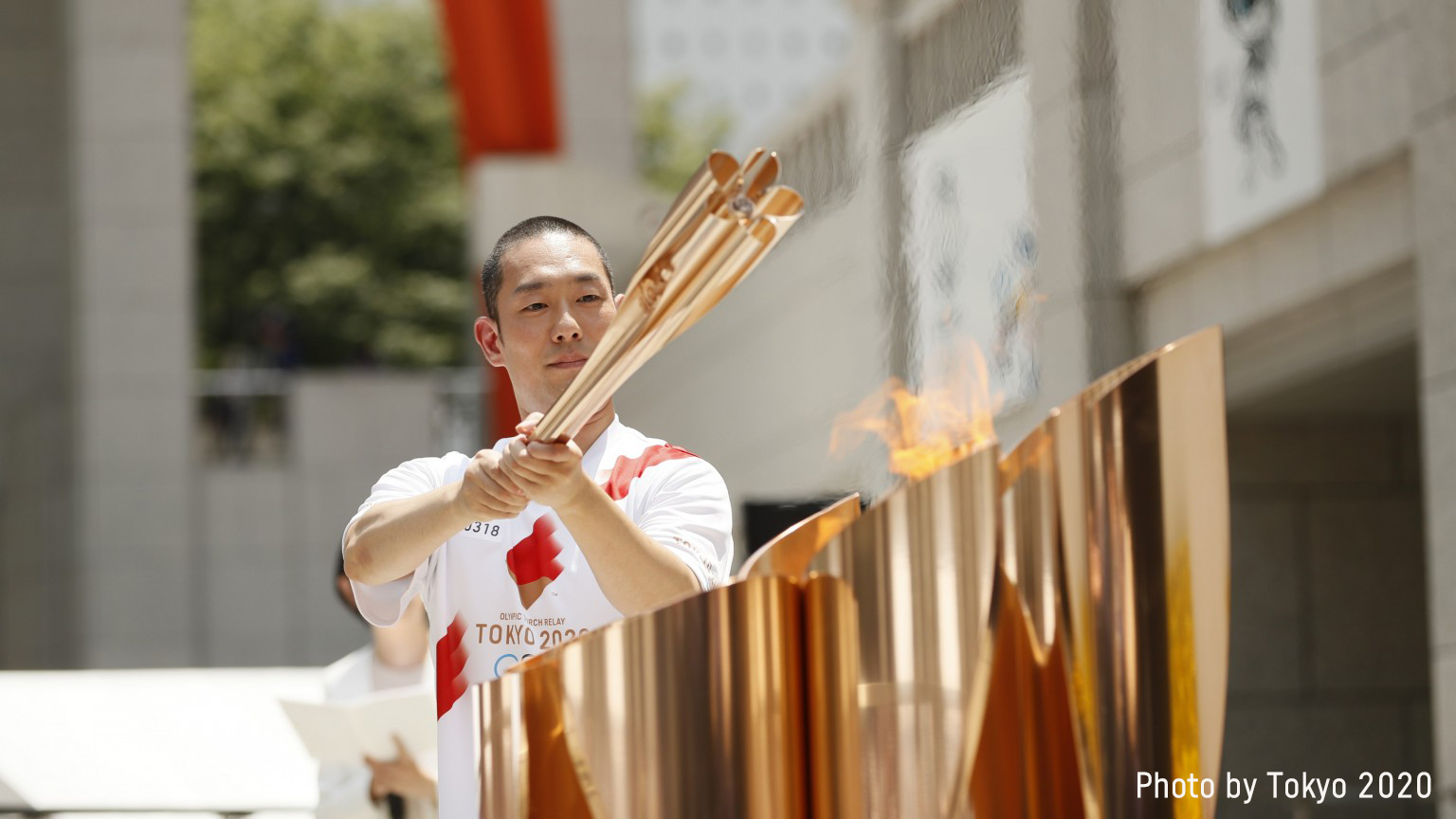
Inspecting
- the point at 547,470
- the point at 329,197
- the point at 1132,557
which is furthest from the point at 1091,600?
the point at 329,197

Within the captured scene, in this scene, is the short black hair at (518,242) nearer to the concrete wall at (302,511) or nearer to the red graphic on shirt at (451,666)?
the red graphic on shirt at (451,666)

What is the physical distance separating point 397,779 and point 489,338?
1.71m

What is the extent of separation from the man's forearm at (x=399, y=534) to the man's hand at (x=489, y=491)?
28mm

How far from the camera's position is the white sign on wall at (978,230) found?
11.8 feet

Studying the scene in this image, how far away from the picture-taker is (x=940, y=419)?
79.4 inches

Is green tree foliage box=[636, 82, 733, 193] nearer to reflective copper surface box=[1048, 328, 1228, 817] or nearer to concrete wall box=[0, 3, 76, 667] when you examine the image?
concrete wall box=[0, 3, 76, 667]

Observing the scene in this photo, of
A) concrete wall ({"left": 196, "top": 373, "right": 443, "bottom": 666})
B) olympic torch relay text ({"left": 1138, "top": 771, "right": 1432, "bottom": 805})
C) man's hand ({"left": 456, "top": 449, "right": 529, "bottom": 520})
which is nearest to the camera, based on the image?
man's hand ({"left": 456, "top": 449, "right": 529, "bottom": 520})

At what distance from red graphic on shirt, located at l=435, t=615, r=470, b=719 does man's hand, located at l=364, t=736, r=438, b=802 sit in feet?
5.31

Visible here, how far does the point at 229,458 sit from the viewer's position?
14625 mm

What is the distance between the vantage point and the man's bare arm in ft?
6.10

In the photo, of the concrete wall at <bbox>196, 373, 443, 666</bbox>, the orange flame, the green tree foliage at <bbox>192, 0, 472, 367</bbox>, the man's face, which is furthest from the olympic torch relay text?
the green tree foliage at <bbox>192, 0, 472, 367</bbox>

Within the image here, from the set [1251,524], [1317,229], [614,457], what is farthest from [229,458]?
[614,457]

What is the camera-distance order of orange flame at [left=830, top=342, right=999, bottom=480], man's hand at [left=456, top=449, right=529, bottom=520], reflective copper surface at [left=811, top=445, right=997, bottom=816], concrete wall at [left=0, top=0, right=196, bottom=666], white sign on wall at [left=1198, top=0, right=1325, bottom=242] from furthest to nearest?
1. concrete wall at [left=0, top=0, right=196, bottom=666]
2. white sign on wall at [left=1198, top=0, right=1325, bottom=242]
3. orange flame at [left=830, top=342, right=999, bottom=480]
4. man's hand at [left=456, top=449, right=529, bottom=520]
5. reflective copper surface at [left=811, top=445, right=997, bottom=816]

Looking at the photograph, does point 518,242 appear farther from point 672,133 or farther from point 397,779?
point 672,133
